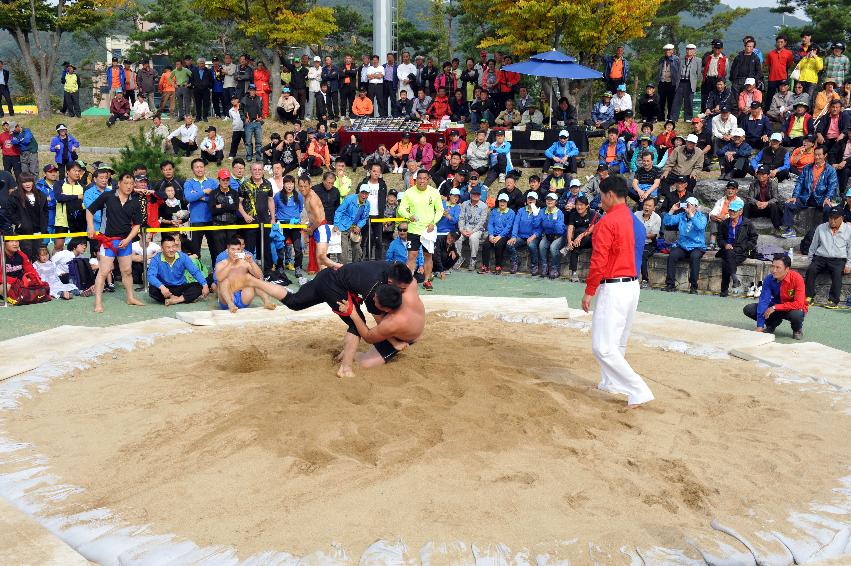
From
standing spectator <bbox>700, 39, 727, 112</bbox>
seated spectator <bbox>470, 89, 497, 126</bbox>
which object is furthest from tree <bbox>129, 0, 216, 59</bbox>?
standing spectator <bbox>700, 39, 727, 112</bbox>

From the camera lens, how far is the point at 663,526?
436 centimetres

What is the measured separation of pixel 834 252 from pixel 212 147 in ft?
39.6

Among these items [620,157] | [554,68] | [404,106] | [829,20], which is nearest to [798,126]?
[620,157]

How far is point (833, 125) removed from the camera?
13.0 m

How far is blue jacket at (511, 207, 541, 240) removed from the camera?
12305 millimetres

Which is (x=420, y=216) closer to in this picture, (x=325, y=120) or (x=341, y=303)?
(x=341, y=303)

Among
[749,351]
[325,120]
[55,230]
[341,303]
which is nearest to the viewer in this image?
[341,303]

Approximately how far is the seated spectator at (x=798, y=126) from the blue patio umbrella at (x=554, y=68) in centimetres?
404

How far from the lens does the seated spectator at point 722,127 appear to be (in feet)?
46.5

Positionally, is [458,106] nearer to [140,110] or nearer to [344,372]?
[140,110]

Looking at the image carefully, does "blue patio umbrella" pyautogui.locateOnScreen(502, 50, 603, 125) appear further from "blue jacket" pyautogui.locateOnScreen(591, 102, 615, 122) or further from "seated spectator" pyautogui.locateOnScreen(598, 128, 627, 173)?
"seated spectator" pyautogui.locateOnScreen(598, 128, 627, 173)

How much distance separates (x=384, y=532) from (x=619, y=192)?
3.13 metres

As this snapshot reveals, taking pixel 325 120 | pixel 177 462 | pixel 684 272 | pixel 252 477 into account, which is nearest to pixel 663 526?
pixel 252 477

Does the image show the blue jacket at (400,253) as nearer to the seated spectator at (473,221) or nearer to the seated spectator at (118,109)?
the seated spectator at (473,221)
